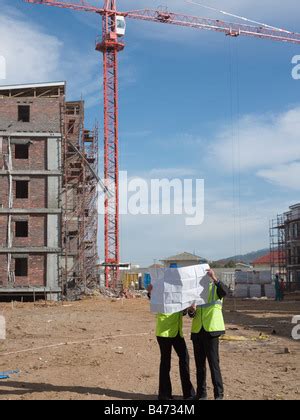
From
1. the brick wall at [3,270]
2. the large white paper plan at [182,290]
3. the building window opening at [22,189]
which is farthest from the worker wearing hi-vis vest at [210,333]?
the building window opening at [22,189]

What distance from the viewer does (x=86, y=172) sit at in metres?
40.1

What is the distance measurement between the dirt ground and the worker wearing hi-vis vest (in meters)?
0.54

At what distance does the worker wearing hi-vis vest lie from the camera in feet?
24.0

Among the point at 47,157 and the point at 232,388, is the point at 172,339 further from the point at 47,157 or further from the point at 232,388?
the point at 47,157

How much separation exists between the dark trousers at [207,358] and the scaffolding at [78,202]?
87.9ft

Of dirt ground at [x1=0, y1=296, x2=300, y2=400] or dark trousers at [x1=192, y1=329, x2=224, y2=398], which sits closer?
dark trousers at [x1=192, y1=329, x2=224, y2=398]

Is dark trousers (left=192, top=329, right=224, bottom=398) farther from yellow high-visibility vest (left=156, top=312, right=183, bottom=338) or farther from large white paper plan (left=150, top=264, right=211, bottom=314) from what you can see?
large white paper plan (left=150, top=264, right=211, bottom=314)

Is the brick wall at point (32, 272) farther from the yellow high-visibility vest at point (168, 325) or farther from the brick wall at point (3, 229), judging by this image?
the yellow high-visibility vest at point (168, 325)

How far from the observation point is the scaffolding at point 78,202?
3581cm

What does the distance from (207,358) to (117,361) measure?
4.01m

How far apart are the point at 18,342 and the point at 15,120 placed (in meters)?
21.6

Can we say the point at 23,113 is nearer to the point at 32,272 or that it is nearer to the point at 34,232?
the point at 34,232

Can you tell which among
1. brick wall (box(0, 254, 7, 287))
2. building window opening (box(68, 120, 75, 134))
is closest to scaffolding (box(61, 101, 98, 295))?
building window opening (box(68, 120, 75, 134))

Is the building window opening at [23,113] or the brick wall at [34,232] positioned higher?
the building window opening at [23,113]
